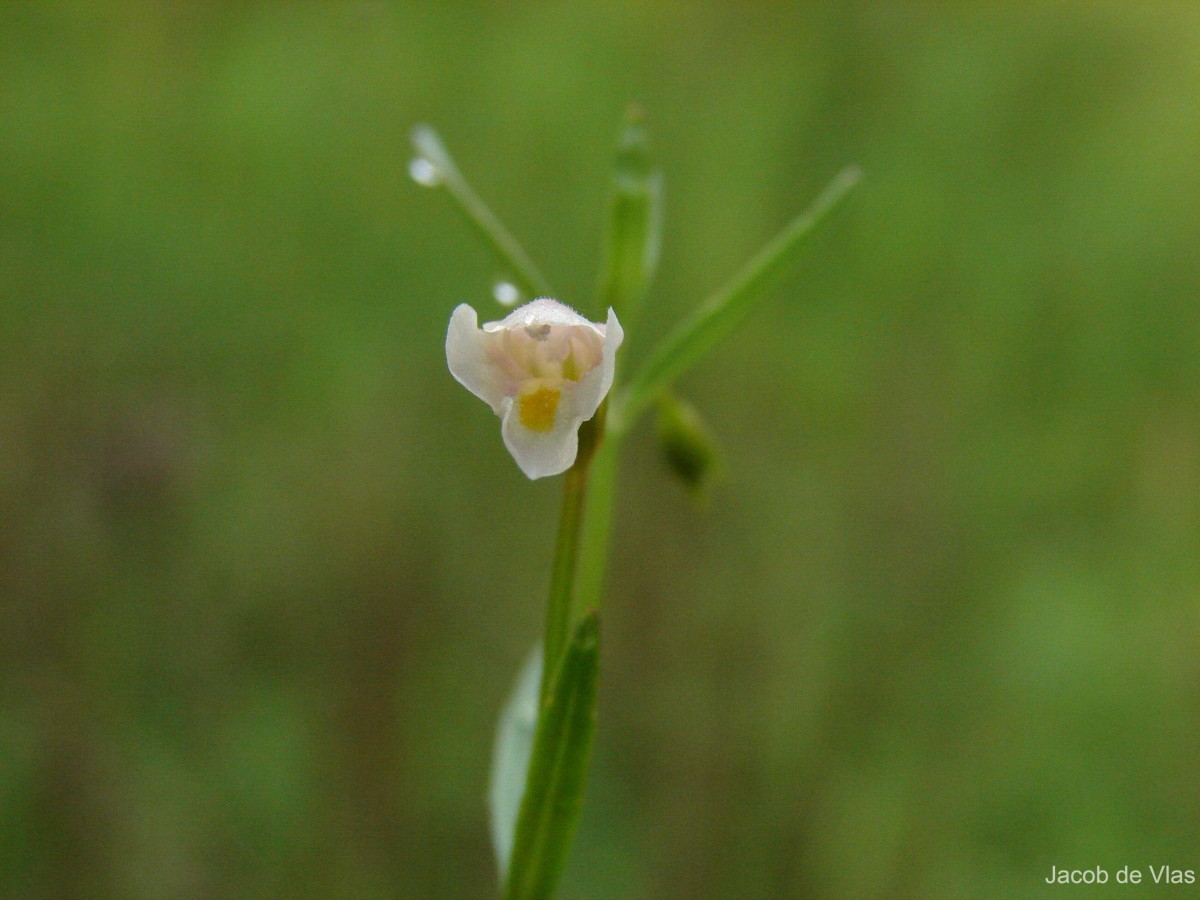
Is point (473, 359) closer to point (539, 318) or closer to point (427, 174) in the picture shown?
point (539, 318)

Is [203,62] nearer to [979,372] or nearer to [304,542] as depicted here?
[304,542]

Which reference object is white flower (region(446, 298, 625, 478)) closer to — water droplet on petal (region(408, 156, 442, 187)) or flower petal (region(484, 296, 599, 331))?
flower petal (region(484, 296, 599, 331))

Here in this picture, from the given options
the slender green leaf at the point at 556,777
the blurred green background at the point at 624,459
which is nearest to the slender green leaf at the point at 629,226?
the slender green leaf at the point at 556,777

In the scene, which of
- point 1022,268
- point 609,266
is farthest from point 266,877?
point 1022,268

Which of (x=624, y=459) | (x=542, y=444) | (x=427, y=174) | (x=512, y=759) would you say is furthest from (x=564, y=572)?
(x=624, y=459)

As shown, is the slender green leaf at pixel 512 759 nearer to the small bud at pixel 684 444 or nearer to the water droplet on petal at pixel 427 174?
the small bud at pixel 684 444

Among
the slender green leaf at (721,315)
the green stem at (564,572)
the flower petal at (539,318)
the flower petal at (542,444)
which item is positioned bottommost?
the green stem at (564,572)

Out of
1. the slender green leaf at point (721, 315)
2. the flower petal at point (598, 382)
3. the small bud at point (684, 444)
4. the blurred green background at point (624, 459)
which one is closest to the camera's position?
the flower petal at point (598, 382)

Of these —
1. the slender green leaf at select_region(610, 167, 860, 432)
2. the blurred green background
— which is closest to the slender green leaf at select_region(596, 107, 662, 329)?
the slender green leaf at select_region(610, 167, 860, 432)
